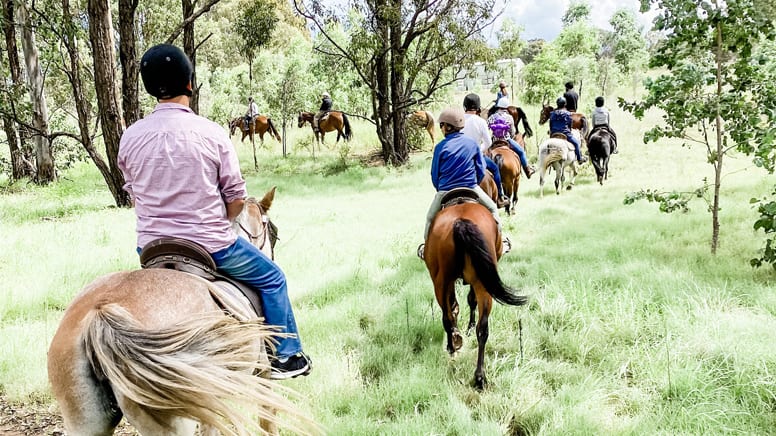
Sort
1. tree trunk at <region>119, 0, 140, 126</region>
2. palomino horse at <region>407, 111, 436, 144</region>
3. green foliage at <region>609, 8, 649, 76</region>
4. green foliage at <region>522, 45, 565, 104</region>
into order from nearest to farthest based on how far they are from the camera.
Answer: tree trunk at <region>119, 0, 140, 126</region>
palomino horse at <region>407, 111, 436, 144</region>
green foliage at <region>522, 45, 565, 104</region>
green foliage at <region>609, 8, 649, 76</region>

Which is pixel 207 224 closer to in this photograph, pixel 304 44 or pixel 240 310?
pixel 240 310

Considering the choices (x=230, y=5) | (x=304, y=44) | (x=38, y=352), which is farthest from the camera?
(x=230, y=5)

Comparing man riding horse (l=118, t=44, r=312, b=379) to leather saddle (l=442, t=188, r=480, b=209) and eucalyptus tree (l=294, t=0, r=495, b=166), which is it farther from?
eucalyptus tree (l=294, t=0, r=495, b=166)

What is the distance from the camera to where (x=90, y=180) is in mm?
15898

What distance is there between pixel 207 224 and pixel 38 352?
9.54 feet

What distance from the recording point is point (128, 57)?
9828 mm

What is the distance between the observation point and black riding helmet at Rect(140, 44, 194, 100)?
8.07 ft

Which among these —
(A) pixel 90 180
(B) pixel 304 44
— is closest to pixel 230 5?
(B) pixel 304 44

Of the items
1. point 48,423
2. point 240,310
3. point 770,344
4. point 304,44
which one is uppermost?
point 304,44

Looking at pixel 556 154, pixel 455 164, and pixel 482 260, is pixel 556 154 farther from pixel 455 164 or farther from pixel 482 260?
pixel 482 260

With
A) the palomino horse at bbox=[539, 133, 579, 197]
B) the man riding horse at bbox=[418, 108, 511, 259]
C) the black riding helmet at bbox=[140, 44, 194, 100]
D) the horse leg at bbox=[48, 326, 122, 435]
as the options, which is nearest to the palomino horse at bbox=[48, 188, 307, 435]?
the horse leg at bbox=[48, 326, 122, 435]

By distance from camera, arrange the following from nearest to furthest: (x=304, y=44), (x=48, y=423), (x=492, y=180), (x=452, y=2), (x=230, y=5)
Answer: (x=48, y=423)
(x=492, y=180)
(x=452, y=2)
(x=304, y=44)
(x=230, y=5)

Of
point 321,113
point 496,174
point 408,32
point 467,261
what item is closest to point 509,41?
point 408,32

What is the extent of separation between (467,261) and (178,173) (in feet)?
7.97
